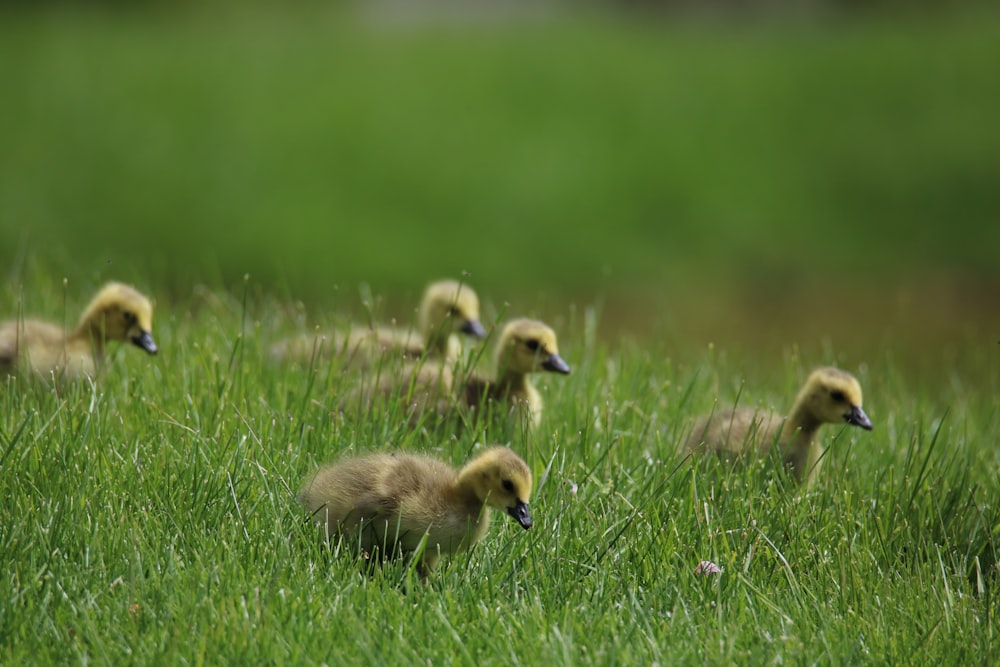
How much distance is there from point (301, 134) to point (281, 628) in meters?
11.4

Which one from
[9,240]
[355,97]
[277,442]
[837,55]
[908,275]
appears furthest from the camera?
[837,55]

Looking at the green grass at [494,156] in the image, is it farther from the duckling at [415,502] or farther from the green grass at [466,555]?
the duckling at [415,502]

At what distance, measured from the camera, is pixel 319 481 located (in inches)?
149

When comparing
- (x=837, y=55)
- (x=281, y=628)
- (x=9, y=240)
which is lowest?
(x=9, y=240)

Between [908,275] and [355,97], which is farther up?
[355,97]

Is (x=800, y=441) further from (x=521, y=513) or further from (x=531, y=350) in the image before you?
(x=521, y=513)

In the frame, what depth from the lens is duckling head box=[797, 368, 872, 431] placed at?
4.68 m

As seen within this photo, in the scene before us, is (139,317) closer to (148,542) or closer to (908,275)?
(148,542)

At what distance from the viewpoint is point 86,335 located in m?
5.16

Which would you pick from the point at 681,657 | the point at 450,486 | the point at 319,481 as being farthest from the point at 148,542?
the point at 681,657

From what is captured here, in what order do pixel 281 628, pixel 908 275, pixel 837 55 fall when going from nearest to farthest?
pixel 281 628, pixel 908 275, pixel 837 55

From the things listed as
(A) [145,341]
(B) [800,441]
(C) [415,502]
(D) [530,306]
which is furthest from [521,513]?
(D) [530,306]

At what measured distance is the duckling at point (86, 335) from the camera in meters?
4.82

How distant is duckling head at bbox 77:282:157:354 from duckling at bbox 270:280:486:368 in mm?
506
